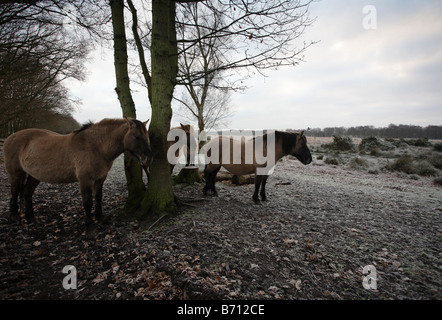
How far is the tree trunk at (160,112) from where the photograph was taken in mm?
4148

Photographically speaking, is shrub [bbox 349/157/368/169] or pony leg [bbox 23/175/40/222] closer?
pony leg [bbox 23/175/40/222]

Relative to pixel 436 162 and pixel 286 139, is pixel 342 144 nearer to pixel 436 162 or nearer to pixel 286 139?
pixel 436 162

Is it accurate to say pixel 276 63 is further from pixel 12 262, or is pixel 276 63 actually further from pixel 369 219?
pixel 12 262

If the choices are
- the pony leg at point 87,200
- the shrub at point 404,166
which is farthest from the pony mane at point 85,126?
the shrub at point 404,166

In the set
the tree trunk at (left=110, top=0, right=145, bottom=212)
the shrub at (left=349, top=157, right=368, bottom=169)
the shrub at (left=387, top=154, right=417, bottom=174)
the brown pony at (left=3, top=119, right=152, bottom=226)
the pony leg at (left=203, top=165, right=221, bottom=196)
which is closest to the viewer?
the brown pony at (left=3, top=119, right=152, bottom=226)

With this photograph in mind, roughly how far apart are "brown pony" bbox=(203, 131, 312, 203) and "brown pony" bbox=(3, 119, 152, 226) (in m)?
2.71

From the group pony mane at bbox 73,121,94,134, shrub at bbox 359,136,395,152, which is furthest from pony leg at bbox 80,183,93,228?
shrub at bbox 359,136,395,152

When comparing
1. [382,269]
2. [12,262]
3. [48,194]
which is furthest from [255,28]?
[48,194]

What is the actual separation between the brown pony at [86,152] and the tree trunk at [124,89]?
780mm

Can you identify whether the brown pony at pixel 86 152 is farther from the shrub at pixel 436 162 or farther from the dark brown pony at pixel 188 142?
the shrub at pixel 436 162

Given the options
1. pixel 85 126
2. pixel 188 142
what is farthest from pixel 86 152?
pixel 188 142

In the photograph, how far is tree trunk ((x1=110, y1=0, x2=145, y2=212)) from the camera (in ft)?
15.4

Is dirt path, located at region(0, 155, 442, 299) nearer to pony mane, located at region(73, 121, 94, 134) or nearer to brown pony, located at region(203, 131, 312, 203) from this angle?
brown pony, located at region(203, 131, 312, 203)

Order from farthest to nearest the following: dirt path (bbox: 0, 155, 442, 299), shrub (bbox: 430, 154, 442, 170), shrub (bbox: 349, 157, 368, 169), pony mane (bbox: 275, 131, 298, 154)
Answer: shrub (bbox: 349, 157, 368, 169) < shrub (bbox: 430, 154, 442, 170) < pony mane (bbox: 275, 131, 298, 154) < dirt path (bbox: 0, 155, 442, 299)
